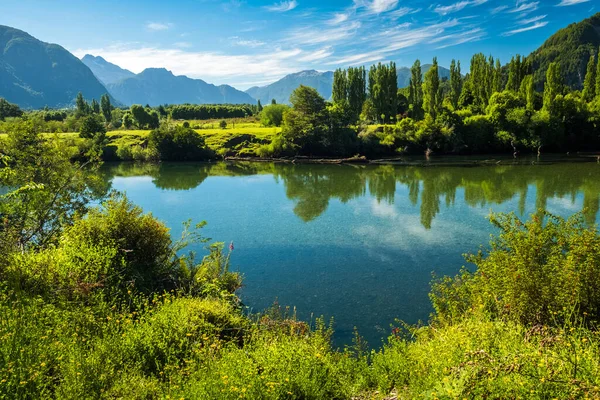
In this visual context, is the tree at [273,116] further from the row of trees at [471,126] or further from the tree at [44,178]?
the tree at [44,178]

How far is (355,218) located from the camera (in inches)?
1161

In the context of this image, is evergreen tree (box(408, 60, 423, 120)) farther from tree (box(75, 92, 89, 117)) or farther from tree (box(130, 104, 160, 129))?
tree (box(75, 92, 89, 117))

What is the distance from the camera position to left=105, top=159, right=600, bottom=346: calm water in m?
16.4

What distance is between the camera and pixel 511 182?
137 feet

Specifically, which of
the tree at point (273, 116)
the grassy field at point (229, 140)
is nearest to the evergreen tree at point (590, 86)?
the grassy field at point (229, 140)

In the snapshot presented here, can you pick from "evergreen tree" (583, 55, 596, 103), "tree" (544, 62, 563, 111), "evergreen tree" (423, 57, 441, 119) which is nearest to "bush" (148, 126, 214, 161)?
"evergreen tree" (423, 57, 441, 119)

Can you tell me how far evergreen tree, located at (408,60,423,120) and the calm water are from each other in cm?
3140

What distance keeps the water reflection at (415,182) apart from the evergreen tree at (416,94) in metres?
30.3

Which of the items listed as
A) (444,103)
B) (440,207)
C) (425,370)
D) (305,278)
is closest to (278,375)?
(425,370)

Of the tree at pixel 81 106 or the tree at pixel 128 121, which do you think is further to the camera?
the tree at pixel 81 106

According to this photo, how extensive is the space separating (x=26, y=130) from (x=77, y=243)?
321 inches

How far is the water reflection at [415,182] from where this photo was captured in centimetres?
3362

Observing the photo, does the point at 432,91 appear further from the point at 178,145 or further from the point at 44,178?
the point at 44,178

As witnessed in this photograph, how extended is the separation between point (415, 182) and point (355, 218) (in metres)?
18.3
